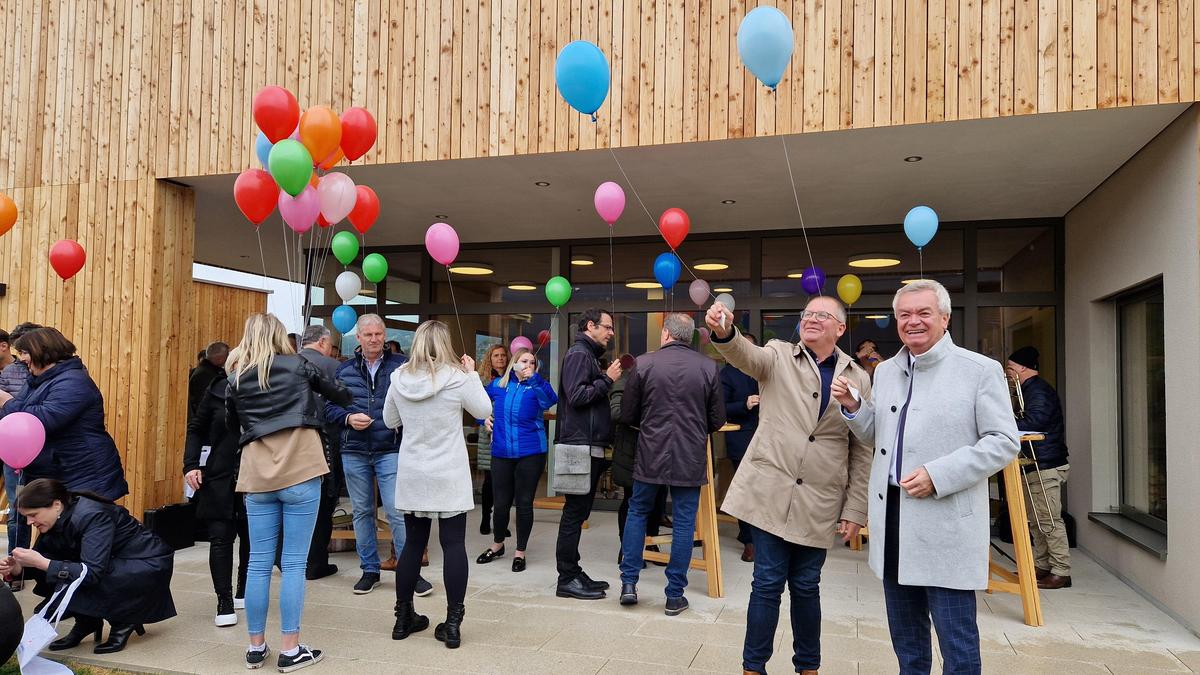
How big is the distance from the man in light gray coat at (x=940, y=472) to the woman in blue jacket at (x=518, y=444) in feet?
10.4

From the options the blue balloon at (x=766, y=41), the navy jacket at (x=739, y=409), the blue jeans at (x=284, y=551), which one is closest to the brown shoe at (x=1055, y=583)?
the navy jacket at (x=739, y=409)

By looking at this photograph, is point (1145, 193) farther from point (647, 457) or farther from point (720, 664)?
point (720, 664)

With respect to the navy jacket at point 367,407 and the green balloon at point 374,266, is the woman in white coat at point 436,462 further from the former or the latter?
the green balloon at point 374,266

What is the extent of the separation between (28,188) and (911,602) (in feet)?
24.1

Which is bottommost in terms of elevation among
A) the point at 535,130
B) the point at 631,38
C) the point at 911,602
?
the point at 911,602

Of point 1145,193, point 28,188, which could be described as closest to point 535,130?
point 1145,193

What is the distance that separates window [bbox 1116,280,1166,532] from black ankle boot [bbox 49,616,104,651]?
6.20m

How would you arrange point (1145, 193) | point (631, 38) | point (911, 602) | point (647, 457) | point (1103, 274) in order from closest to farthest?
1. point (911, 602)
2. point (647, 457)
3. point (1145, 193)
4. point (631, 38)
5. point (1103, 274)

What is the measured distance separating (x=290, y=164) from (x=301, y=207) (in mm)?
522

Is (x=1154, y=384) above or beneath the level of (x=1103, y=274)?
beneath

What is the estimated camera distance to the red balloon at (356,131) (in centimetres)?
511

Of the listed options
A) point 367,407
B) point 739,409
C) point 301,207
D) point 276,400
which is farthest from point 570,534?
point 301,207

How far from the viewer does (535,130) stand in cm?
562

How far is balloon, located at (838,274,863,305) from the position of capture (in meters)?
7.32
